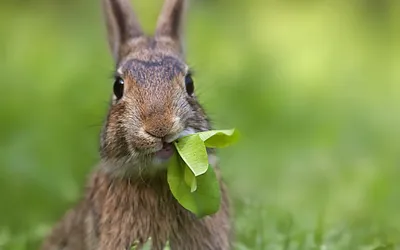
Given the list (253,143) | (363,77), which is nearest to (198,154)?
(253,143)

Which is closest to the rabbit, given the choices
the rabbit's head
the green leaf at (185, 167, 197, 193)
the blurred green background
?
the rabbit's head

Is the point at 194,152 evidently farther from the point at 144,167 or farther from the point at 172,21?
the point at 172,21

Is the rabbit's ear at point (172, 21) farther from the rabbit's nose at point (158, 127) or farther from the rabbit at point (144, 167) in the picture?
the rabbit's nose at point (158, 127)

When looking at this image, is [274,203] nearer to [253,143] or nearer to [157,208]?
[253,143]

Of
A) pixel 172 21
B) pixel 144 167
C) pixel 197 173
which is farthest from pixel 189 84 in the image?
pixel 172 21

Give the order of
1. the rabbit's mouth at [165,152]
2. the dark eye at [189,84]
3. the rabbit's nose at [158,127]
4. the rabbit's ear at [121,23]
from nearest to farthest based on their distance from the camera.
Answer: the rabbit's nose at [158,127]
the rabbit's mouth at [165,152]
the dark eye at [189,84]
the rabbit's ear at [121,23]

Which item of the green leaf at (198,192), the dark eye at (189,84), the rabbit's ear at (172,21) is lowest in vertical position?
the green leaf at (198,192)

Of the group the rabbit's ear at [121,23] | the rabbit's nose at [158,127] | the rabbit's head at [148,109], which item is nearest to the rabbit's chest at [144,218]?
the rabbit's head at [148,109]
